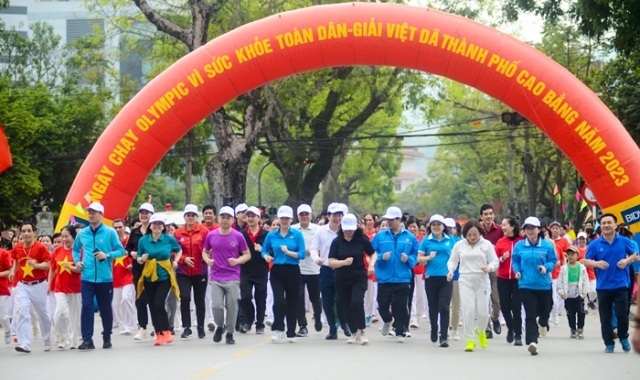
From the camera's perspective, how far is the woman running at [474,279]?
13922 mm

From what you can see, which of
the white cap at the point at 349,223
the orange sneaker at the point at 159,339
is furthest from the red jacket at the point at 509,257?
the orange sneaker at the point at 159,339

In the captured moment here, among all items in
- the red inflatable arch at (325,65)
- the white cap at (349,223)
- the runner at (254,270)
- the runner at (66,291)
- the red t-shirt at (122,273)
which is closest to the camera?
the runner at (66,291)

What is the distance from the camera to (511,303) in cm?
1512

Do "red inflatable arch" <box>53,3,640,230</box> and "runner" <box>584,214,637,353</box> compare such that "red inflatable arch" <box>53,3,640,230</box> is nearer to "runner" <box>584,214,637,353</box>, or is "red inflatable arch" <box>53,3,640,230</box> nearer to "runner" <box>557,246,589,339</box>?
"runner" <box>557,246,589,339</box>

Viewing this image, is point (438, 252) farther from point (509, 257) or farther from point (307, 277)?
point (307, 277)

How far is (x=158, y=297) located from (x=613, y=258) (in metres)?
5.80

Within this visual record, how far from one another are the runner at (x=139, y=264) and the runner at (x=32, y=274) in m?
1.18

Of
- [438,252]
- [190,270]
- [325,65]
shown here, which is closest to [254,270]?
[190,270]

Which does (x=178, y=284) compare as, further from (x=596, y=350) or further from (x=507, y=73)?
(x=507, y=73)

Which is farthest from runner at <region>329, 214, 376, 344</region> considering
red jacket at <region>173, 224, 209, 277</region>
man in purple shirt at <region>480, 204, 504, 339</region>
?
red jacket at <region>173, 224, 209, 277</region>

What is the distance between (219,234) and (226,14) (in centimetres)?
2111

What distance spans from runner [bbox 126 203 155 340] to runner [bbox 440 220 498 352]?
4.21 meters

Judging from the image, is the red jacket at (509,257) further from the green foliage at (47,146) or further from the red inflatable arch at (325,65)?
the green foliage at (47,146)

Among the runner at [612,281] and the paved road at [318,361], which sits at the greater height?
the runner at [612,281]
